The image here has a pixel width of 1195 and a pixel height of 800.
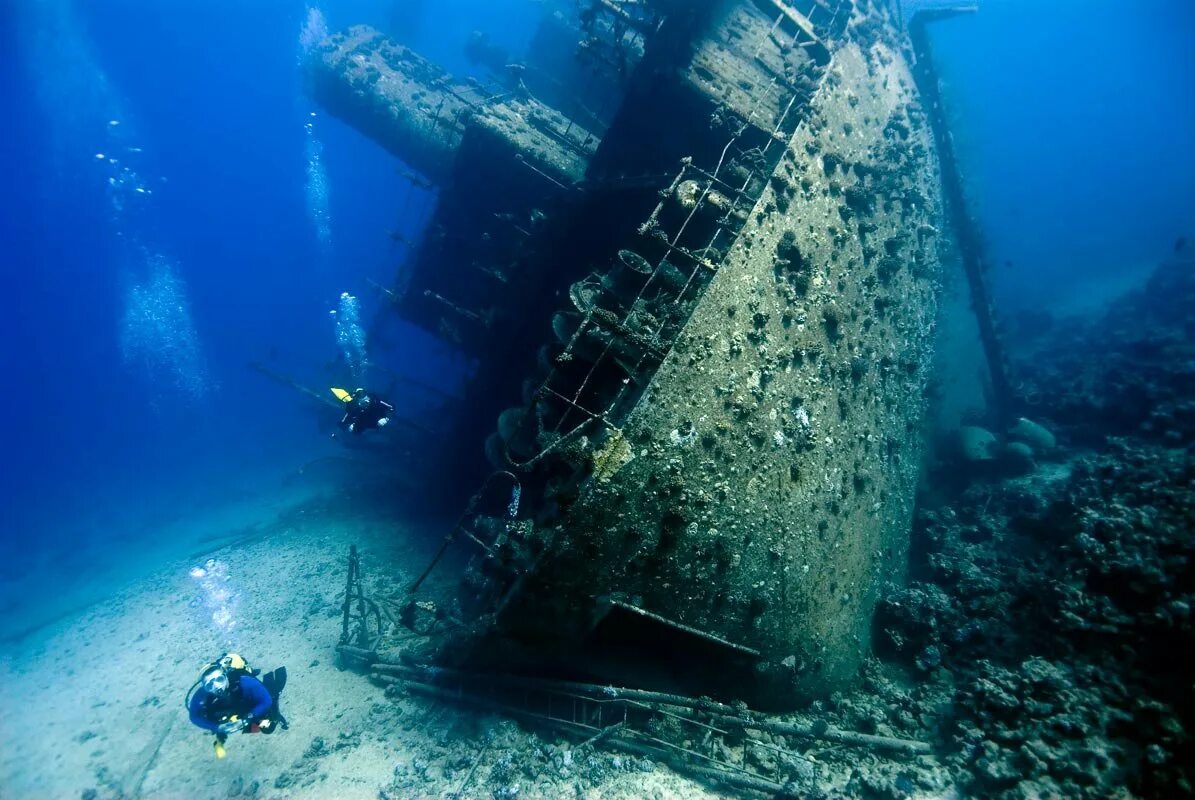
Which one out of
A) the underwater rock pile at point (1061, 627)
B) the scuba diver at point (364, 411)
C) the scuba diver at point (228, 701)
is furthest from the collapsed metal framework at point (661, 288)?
the scuba diver at point (228, 701)

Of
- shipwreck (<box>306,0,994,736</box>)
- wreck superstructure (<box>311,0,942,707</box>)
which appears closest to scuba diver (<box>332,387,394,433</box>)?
shipwreck (<box>306,0,994,736</box>)

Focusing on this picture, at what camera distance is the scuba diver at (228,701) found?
6688mm

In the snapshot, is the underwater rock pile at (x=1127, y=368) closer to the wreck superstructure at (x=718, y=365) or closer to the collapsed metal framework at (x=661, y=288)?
the wreck superstructure at (x=718, y=365)

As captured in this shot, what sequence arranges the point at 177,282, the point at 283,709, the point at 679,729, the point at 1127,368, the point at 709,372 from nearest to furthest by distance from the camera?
1. the point at 709,372
2. the point at 679,729
3. the point at 283,709
4. the point at 1127,368
5. the point at 177,282

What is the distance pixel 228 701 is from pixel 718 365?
753 cm

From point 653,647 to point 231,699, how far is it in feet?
18.5

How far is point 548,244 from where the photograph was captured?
8.58 metres

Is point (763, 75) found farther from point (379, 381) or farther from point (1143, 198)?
point (1143, 198)

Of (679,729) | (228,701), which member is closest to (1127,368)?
(679,729)

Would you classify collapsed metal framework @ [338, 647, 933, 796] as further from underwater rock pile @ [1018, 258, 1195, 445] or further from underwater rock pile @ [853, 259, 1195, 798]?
underwater rock pile @ [1018, 258, 1195, 445]

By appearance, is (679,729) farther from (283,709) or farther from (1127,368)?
(1127,368)

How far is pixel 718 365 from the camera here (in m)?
5.07

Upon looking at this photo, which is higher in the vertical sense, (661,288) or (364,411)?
(661,288)

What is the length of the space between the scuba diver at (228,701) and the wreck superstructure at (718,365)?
2585 mm
